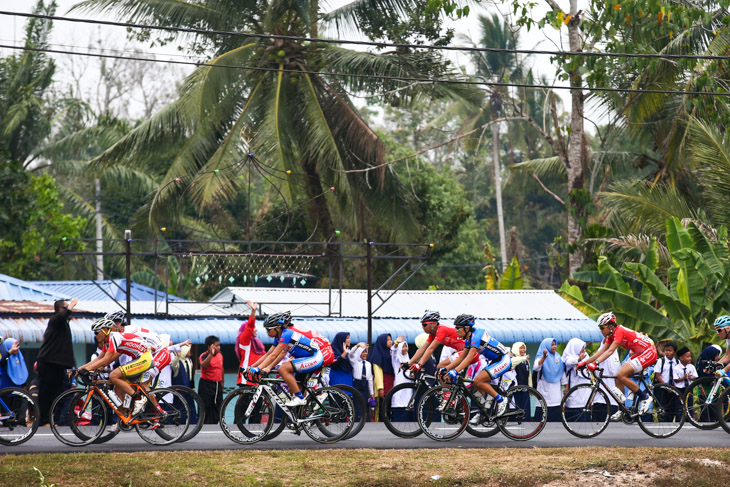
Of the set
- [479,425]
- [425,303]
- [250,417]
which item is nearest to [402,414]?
[479,425]

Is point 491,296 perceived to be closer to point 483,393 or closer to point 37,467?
point 483,393

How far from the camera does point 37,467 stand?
35.5 ft

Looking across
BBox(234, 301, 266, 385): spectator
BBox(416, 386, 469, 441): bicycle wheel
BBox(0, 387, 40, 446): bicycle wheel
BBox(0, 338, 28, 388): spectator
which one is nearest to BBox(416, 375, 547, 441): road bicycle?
BBox(416, 386, 469, 441): bicycle wheel

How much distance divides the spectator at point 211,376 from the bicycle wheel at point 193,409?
348 cm

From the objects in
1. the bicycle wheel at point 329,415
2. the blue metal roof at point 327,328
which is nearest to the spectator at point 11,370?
the blue metal roof at point 327,328

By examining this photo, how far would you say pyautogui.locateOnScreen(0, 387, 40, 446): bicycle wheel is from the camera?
12562 mm

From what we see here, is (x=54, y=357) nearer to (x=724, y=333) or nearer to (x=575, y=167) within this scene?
(x=724, y=333)

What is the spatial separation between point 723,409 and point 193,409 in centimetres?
722

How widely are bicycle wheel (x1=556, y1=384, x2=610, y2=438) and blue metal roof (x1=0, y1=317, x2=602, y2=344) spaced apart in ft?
25.3

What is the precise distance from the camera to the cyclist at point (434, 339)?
44.7ft

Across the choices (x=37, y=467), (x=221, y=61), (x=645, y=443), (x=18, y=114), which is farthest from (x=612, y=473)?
(x=18, y=114)

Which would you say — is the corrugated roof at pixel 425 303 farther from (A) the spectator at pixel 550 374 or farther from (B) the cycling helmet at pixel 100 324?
(B) the cycling helmet at pixel 100 324

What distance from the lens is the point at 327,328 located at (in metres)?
21.3

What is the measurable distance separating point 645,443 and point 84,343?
1216 centimetres
